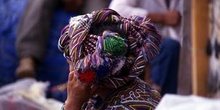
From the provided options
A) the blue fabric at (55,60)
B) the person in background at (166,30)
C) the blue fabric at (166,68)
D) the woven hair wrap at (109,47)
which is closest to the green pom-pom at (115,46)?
the woven hair wrap at (109,47)

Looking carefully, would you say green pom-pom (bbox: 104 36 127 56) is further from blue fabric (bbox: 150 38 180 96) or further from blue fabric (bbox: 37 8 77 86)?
blue fabric (bbox: 37 8 77 86)

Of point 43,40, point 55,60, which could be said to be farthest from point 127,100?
point 43,40

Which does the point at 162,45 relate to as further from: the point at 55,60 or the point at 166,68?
the point at 55,60

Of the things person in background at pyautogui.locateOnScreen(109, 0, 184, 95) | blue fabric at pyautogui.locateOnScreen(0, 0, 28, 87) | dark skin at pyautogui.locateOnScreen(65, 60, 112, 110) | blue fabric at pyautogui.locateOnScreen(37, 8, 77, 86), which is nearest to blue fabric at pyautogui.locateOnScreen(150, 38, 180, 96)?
person in background at pyautogui.locateOnScreen(109, 0, 184, 95)

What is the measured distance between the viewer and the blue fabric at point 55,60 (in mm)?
3076

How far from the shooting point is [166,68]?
93.0 inches

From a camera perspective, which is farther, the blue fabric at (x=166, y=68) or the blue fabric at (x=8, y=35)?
the blue fabric at (x=8, y=35)

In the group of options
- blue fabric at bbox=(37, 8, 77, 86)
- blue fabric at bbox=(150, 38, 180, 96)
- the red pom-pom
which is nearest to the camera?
the red pom-pom

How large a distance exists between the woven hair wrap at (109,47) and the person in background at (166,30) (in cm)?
41

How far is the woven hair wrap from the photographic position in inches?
45.6

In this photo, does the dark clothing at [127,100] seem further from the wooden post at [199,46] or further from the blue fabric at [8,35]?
the blue fabric at [8,35]

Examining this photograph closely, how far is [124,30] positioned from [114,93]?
0.13 meters

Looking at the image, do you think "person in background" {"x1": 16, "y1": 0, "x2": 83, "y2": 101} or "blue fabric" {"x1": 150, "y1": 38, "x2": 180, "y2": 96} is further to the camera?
"person in background" {"x1": 16, "y1": 0, "x2": 83, "y2": 101}

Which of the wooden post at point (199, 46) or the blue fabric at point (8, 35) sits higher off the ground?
the blue fabric at point (8, 35)
